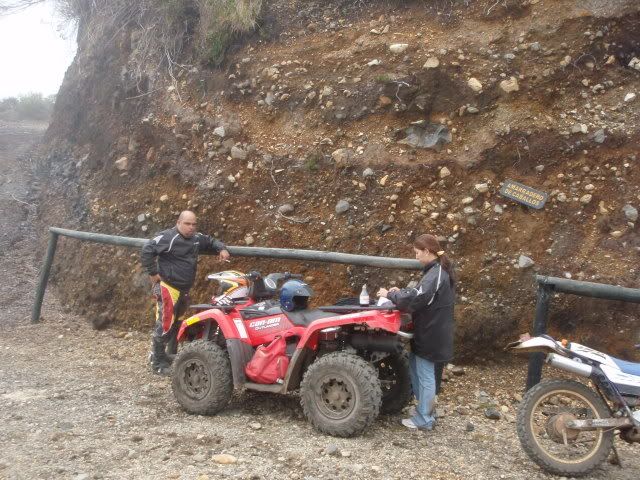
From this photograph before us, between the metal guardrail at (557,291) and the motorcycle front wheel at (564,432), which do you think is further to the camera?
the metal guardrail at (557,291)

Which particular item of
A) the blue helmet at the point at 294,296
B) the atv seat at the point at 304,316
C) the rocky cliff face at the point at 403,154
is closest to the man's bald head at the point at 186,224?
the rocky cliff face at the point at 403,154

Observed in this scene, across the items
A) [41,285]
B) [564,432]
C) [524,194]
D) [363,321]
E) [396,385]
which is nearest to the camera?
[564,432]

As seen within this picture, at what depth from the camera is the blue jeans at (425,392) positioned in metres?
5.02

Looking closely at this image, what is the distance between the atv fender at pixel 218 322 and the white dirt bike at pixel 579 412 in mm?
2390

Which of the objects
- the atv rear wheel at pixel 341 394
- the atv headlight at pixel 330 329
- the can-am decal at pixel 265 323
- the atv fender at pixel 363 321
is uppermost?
the atv fender at pixel 363 321

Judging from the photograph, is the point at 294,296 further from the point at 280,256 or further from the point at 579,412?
the point at 579,412

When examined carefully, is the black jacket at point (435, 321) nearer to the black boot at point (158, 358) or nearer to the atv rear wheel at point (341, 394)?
the atv rear wheel at point (341, 394)

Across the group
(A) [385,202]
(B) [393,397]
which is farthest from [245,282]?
(A) [385,202]

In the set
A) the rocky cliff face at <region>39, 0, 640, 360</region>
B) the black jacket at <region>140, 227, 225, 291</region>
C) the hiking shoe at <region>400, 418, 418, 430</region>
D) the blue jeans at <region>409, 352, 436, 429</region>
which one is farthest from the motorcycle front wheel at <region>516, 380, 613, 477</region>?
the black jacket at <region>140, 227, 225, 291</region>

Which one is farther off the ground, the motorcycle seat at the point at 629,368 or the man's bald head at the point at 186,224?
the man's bald head at the point at 186,224

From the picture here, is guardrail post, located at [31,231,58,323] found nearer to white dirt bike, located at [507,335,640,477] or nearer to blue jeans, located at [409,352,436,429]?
blue jeans, located at [409,352,436,429]

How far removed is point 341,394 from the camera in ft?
15.7

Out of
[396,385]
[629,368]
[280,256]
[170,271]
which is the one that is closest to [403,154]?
[280,256]

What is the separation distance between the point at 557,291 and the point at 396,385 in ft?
4.93
